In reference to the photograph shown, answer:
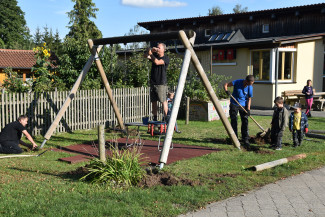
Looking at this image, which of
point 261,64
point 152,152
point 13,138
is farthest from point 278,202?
point 261,64

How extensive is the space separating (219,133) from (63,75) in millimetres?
6556

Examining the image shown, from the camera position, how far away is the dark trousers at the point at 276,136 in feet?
29.0

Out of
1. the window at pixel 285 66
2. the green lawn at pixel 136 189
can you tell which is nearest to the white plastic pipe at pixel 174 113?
the green lawn at pixel 136 189

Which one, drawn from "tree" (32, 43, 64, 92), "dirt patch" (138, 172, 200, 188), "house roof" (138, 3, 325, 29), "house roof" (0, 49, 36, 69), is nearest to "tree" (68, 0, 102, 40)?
"house roof" (0, 49, 36, 69)

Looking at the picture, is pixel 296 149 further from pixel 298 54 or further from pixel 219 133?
pixel 298 54

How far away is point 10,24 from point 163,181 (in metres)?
66.2

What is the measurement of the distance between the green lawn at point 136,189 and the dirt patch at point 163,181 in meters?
0.17

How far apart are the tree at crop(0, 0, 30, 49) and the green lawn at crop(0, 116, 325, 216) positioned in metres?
60.9

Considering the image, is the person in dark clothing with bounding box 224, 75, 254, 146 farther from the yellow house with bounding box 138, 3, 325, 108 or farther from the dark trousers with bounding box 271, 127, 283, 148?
the yellow house with bounding box 138, 3, 325, 108

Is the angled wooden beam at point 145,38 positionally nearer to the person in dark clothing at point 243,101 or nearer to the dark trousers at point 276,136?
the person in dark clothing at point 243,101

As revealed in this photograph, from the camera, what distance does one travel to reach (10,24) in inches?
2557

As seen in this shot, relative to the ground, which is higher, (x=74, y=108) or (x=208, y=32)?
(x=208, y=32)

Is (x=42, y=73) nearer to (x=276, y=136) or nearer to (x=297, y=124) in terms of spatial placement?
(x=276, y=136)

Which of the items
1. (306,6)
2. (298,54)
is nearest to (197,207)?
(298,54)
